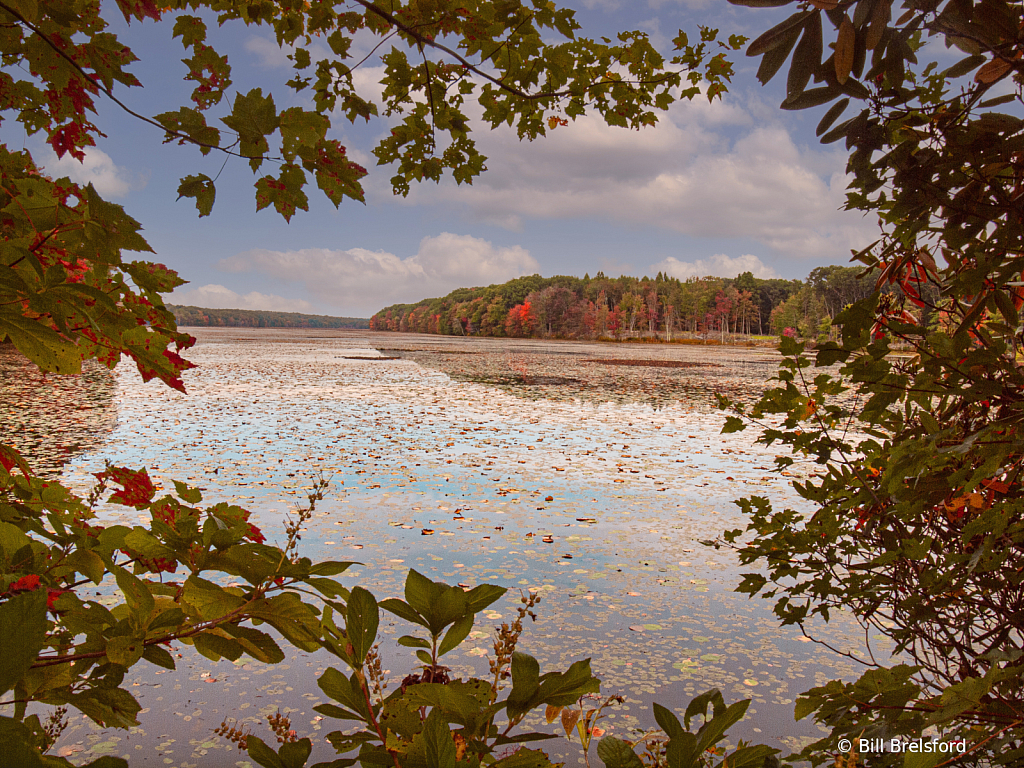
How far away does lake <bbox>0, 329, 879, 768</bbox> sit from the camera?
2.95m

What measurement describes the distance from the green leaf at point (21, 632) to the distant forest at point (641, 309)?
262 feet

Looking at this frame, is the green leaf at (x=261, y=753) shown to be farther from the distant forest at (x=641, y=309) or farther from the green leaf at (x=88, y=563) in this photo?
the distant forest at (x=641, y=309)

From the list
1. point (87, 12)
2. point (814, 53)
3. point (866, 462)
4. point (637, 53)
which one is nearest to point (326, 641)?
point (814, 53)

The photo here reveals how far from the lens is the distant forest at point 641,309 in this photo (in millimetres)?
89000

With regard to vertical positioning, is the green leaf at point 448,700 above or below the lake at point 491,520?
above

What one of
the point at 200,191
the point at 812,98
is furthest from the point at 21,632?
the point at 812,98

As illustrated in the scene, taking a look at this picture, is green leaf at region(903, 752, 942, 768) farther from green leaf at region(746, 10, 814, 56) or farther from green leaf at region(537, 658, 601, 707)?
green leaf at region(746, 10, 814, 56)

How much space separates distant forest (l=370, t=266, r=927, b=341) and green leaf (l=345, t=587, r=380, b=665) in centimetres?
7971

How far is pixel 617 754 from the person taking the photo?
0.74 m

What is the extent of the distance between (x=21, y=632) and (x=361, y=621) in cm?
33

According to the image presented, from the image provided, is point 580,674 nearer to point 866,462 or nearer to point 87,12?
point 866,462

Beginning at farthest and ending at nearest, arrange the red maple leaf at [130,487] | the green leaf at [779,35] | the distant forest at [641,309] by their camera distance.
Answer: the distant forest at [641,309] < the red maple leaf at [130,487] < the green leaf at [779,35]

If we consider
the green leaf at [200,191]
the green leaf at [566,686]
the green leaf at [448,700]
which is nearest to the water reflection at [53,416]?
the green leaf at [200,191]

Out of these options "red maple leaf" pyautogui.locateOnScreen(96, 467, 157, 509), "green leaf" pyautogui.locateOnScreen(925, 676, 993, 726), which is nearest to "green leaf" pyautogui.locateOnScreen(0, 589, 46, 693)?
"red maple leaf" pyautogui.locateOnScreen(96, 467, 157, 509)
